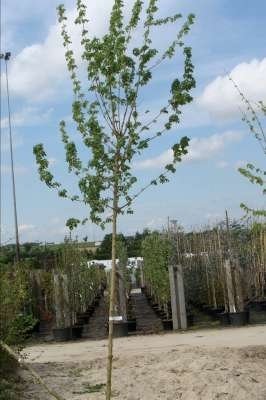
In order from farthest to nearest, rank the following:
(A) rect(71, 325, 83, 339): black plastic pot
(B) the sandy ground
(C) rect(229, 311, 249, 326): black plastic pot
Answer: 1. (A) rect(71, 325, 83, 339): black plastic pot
2. (C) rect(229, 311, 249, 326): black plastic pot
3. (B) the sandy ground

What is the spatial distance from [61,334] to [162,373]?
6.66m

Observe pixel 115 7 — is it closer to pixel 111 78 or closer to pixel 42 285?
pixel 111 78

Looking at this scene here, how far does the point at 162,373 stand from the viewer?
300 inches

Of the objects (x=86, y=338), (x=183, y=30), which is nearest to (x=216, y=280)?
(x=86, y=338)

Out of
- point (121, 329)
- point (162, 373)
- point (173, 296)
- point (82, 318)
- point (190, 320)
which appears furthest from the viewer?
point (82, 318)

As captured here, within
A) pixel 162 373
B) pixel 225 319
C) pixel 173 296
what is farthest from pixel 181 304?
pixel 162 373

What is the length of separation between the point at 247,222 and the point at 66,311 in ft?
16.9

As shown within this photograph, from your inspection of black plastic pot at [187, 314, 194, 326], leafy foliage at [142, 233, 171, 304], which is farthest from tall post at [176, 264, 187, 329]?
leafy foliage at [142, 233, 171, 304]

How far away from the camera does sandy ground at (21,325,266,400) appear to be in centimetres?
657

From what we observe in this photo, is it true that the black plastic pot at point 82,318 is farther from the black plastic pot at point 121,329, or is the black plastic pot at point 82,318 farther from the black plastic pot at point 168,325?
the black plastic pot at point 168,325

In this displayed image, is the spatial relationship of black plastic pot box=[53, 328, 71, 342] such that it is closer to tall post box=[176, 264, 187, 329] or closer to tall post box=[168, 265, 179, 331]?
tall post box=[168, 265, 179, 331]

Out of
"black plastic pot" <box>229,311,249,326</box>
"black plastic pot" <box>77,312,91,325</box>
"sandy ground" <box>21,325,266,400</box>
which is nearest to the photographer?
"sandy ground" <box>21,325,266,400</box>

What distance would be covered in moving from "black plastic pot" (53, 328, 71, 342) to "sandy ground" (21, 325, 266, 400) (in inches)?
87.6

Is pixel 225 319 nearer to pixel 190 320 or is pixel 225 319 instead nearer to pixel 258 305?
pixel 190 320
